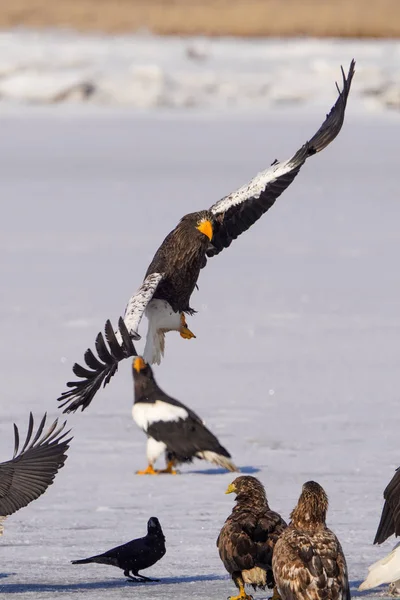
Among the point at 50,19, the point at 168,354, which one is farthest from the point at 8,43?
the point at 168,354

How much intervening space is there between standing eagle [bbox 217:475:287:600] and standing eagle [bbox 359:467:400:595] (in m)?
0.28

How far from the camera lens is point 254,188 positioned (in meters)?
6.71

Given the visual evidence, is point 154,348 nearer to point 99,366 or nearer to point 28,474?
point 99,366

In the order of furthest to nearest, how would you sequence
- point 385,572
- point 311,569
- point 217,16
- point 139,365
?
point 217,16 → point 139,365 → point 385,572 → point 311,569

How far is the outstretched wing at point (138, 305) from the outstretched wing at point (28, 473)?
99 centimetres

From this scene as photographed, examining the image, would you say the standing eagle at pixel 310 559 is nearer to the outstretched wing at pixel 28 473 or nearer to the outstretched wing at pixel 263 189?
the outstretched wing at pixel 28 473

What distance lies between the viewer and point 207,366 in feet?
28.8

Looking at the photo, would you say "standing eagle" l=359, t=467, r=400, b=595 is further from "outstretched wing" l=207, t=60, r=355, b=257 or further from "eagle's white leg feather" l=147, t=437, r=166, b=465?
"outstretched wing" l=207, t=60, r=355, b=257

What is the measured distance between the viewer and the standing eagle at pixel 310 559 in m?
3.65

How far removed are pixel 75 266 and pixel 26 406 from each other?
182 inches

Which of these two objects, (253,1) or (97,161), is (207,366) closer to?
(97,161)

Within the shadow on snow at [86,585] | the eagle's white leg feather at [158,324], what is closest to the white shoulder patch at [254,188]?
the eagle's white leg feather at [158,324]

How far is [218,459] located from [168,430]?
44cm

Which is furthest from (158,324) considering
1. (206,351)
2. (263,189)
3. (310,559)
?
(310,559)
